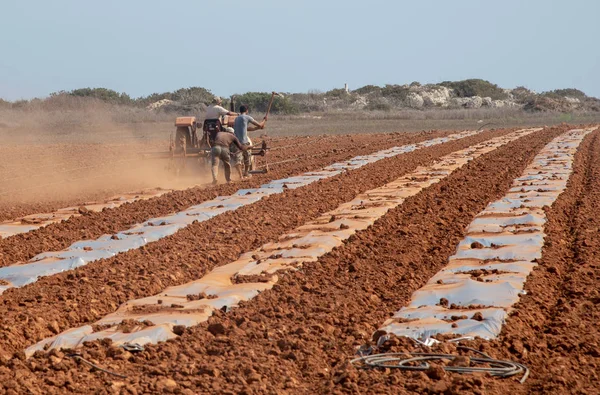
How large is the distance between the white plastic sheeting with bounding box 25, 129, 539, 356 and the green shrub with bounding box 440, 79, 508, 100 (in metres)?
69.4

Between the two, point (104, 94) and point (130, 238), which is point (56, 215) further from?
point (104, 94)

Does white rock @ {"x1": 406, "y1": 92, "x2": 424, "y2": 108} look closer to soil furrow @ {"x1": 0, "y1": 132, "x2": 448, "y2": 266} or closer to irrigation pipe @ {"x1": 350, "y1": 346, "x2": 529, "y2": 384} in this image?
soil furrow @ {"x1": 0, "y1": 132, "x2": 448, "y2": 266}

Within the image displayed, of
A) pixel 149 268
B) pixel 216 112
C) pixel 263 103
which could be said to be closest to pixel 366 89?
pixel 263 103

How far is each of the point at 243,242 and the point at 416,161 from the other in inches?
432

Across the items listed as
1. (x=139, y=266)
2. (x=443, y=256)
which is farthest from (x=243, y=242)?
(x=443, y=256)

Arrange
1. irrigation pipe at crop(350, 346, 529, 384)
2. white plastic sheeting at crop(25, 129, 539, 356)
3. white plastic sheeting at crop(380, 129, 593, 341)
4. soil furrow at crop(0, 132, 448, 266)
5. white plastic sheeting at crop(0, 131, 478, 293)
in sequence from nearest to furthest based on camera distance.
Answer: irrigation pipe at crop(350, 346, 529, 384) → white plastic sheeting at crop(25, 129, 539, 356) → white plastic sheeting at crop(380, 129, 593, 341) → white plastic sheeting at crop(0, 131, 478, 293) → soil furrow at crop(0, 132, 448, 266)

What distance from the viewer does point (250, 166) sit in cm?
1911

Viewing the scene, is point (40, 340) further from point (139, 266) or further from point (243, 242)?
point (243, 242)

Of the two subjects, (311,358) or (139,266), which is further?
(139,266)

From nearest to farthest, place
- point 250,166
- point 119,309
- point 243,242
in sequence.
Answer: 1. point 119,309
2. point 243,242
3. point 250,166

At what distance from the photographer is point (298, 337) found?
649cm

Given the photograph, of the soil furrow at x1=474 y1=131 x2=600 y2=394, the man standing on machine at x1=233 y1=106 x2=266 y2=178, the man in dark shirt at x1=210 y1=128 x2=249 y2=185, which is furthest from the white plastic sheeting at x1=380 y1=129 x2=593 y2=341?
the man standing on machine at x1=233 y1=106 x2=266 y2=178

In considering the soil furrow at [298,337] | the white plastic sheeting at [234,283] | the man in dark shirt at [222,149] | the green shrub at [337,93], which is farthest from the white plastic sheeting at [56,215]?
the green shrub at [337,93]

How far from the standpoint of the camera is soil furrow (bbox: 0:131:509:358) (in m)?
7.14
